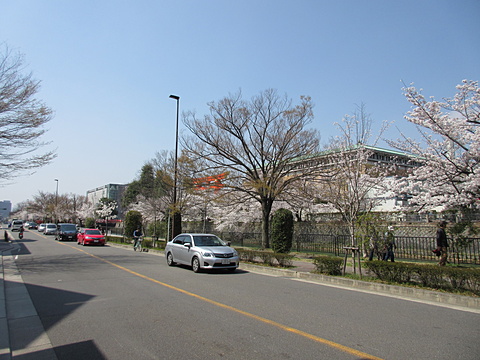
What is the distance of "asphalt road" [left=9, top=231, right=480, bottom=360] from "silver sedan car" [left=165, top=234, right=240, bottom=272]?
2.26m

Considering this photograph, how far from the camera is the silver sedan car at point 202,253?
504 inches

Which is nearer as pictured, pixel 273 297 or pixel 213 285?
pixel 273 297

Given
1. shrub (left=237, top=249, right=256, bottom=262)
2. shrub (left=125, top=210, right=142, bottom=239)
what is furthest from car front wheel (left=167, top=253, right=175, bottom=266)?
shrub (left=125, top=210, right=142, bottom=239)

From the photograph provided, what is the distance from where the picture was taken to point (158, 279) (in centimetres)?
1129

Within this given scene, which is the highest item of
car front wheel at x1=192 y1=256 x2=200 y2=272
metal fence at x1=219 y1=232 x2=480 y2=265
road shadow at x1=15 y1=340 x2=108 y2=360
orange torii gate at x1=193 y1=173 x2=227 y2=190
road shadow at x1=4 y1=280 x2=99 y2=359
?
orange torii gate at x1=193 y1=173 x2=227 y2=190

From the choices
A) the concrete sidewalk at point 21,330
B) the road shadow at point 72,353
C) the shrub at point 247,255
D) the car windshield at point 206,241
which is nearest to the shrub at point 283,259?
the shrub at point 247,255

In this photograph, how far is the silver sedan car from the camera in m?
12.8

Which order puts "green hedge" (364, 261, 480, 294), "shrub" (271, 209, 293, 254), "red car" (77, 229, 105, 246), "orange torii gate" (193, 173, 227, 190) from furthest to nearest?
1. "red car" (77, 229, 105, 246)
2. "orange torii gate" (193, 173, 227, 190)
3. "shrub" (271, 209, 293, 254)
4. "green hedge" (364, 261, 480, 294)

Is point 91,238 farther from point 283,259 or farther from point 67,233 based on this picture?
point 283,259

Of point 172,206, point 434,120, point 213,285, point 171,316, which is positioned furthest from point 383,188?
point 171,316

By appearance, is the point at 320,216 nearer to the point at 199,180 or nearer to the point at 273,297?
the point at 199,180

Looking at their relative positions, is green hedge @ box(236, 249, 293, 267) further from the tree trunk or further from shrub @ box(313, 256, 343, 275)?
the tree trunk

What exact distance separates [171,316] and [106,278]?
5.81 meters

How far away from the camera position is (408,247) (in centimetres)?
1655
